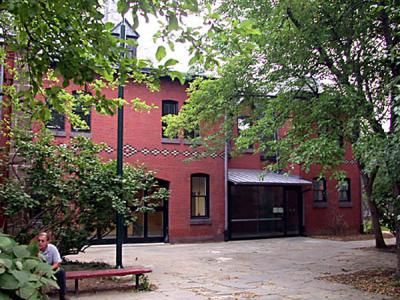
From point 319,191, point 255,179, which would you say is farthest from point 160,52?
point 319,191

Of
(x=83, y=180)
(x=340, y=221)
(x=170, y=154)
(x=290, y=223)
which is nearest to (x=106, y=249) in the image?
(x=170, y=154)

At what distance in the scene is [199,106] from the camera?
45.4 feet

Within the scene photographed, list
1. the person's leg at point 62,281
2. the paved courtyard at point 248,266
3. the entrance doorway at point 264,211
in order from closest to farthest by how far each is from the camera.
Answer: the person's leg at point 62,281 → the paved courtyard at point 248,266 → the entrance doorway at point 264,211

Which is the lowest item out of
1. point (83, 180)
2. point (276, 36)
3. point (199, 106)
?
point (83, 180)

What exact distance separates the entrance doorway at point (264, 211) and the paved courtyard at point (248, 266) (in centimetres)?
121

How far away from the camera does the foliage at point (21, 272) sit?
1.97 m

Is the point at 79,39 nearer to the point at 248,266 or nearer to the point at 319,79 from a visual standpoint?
the point at 319,79

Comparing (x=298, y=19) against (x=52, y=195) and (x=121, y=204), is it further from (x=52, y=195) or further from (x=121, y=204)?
(x=52, y=195)

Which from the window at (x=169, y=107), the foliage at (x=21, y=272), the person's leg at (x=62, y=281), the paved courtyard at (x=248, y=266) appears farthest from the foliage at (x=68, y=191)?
the foliage at (x=21, y=272)

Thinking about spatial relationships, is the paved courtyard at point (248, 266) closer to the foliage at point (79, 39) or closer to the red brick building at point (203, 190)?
the red brick building at point (203, 190)

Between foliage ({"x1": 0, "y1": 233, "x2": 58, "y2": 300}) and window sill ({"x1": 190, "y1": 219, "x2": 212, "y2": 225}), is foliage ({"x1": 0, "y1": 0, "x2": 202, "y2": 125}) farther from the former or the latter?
window sill ({"x1": 190, "y1": 219, "x2": 212, "y2": 225})

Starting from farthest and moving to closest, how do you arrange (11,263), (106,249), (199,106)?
(106,249), (199,106), (11,263)

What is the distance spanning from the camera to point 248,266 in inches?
538

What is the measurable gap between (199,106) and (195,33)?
8.58m
